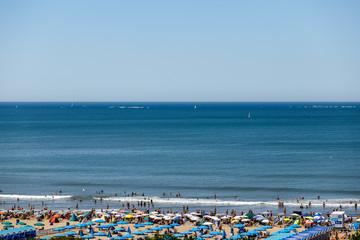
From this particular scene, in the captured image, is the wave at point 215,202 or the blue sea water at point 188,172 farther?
the blue sea water at point 188,172

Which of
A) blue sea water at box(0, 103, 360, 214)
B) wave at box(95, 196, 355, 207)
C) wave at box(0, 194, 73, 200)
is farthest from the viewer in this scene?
wave at box(0, 194, 73, 200)

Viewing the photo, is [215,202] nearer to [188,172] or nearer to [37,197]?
[188,172]

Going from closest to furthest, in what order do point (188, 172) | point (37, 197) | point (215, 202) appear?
point (215, 202)
point (37, 197)
point (188, 172)

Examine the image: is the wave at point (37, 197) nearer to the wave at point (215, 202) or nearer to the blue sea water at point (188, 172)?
the blue sea water at point (188, 172)

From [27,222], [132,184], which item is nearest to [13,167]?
[132,184]

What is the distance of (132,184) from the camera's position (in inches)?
2753

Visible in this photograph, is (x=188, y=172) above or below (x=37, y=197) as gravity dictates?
above

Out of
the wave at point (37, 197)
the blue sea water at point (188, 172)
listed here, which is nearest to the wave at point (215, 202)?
the blue sea water at point (188, 172)

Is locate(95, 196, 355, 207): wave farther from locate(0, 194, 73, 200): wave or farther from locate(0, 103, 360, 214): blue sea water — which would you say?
locate(0, 194, 73, 200): wave

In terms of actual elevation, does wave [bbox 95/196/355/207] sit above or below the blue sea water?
below

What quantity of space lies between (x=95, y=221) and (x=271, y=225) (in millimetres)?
15715

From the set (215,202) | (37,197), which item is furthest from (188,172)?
(37,197)

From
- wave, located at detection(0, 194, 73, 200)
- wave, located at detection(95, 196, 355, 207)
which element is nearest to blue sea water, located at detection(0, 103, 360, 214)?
wave, located at detection(0, 194, 73, 200)

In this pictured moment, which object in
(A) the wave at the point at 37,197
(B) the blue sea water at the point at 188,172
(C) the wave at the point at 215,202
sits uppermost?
(B) the blue sea water at the point at 188,172
